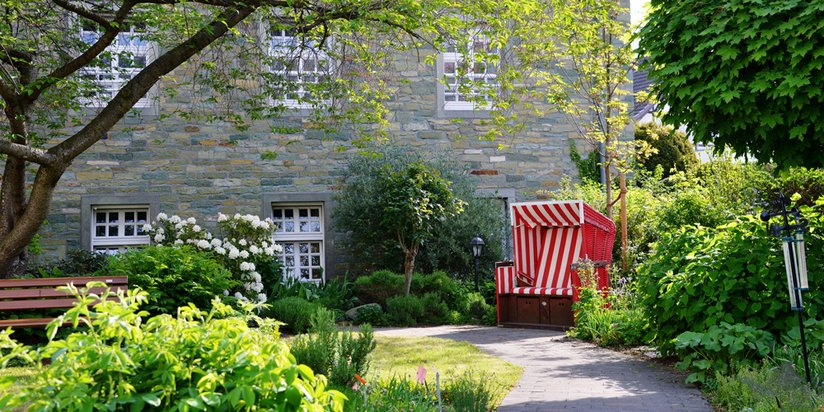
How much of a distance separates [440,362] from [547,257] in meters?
Result: 4.48

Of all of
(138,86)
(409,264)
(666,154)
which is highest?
(666,154)

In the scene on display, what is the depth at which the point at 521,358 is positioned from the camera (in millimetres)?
8086

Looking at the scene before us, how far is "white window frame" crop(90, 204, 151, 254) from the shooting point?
44.2ft

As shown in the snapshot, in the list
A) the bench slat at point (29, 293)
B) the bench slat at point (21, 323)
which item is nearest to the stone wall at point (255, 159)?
the bench slat at point (29, 293)

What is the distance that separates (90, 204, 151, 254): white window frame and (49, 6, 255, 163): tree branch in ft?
17.5

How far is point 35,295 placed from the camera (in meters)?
8.16

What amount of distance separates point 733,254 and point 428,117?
8061mm

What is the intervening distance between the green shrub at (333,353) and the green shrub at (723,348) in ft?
8.12

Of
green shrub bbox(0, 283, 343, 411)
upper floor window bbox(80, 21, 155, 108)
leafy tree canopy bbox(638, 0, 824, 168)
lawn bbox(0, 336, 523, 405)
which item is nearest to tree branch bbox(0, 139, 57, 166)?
lawn bbox(0, 336, 523, 405)

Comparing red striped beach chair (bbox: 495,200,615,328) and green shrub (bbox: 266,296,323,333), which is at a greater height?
red striped beach chair (bbox: 495,200,615,328)

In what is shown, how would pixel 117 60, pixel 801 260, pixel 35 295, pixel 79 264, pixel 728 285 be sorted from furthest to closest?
1. pixel 117 60
2. pixel 79 264
3. pixel 35 295
4. pixel 728 285
5. pixel 801 260

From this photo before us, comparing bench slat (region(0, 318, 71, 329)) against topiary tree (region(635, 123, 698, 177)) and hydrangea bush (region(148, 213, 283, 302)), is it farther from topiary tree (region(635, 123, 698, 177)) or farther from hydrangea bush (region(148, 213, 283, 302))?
topiary tree (region(635, 123, 698, 177))

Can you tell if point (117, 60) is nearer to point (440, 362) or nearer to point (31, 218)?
point (31, 218)

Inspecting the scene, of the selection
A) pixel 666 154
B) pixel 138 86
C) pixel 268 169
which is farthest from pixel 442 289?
pixel 666 154
